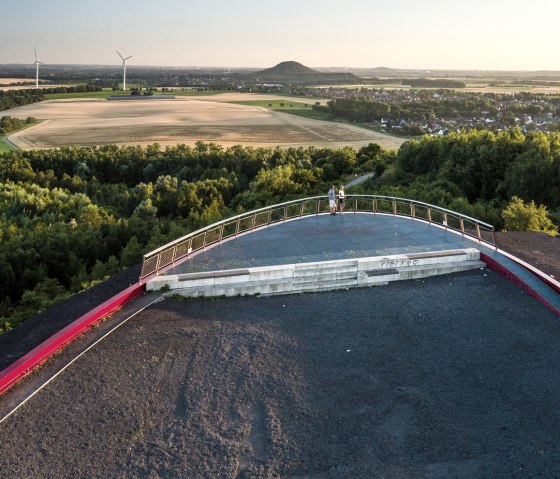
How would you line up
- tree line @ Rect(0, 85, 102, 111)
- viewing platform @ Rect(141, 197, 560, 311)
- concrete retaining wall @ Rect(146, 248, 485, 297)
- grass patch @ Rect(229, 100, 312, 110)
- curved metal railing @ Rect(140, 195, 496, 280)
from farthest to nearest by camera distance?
grass patch @ Rect(229, 100, 312, 110) < tree line @ Rect(0, 85, 102, 111) < curved metal railing @ Rect(140, 195, 496, 280) < viewing platform @ Rect(141, 197, 560, 311) < concrete retaining wall @ Rect(146, 248, 485, 297)

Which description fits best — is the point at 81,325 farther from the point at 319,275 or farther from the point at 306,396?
the point at 319,275

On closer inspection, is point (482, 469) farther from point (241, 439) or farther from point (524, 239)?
point (524, 239)

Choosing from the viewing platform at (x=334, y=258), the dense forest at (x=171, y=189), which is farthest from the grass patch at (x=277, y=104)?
the viewing platform at (x=334, y=258)

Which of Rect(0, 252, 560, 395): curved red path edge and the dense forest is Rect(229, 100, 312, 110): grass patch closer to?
the dense forest

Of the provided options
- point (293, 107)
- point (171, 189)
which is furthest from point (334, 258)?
point (293, 107)

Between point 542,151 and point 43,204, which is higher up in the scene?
point 542,151

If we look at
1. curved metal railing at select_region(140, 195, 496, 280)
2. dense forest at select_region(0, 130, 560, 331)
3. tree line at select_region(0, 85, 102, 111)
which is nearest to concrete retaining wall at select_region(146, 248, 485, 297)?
curved metal railing at select_region(140, 195, 496, 280)

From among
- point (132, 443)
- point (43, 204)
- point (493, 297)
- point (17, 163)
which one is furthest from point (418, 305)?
point (17, 163)
